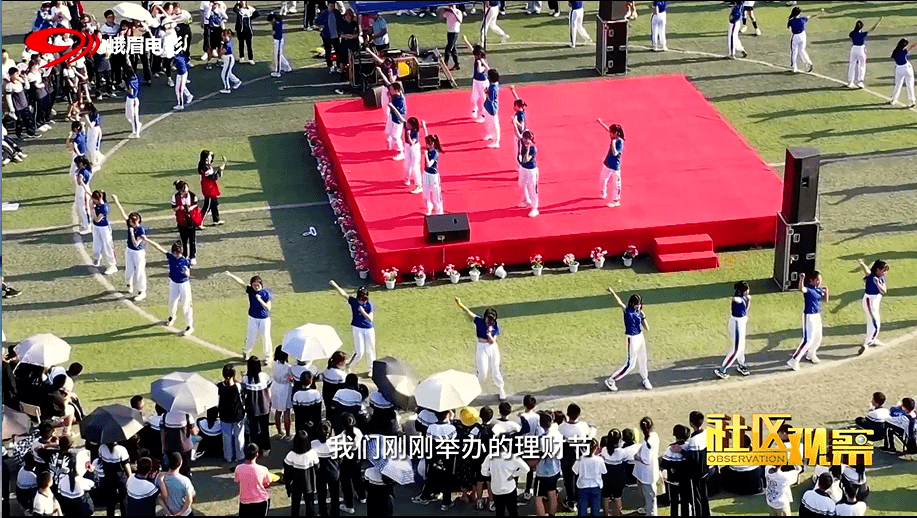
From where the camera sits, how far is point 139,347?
1153 inches

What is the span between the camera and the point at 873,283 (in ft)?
91.9

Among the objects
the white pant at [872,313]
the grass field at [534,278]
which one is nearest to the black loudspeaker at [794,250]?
the grass field at [534,278]

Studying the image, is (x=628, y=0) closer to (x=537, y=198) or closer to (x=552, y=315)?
(x=537, y=198)

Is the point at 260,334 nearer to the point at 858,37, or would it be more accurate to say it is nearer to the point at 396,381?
the point at 396,381

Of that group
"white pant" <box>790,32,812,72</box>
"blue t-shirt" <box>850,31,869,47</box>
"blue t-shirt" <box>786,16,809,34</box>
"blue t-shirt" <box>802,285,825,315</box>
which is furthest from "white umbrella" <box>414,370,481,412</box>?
"white pant" <box>790,32,812,72</box>

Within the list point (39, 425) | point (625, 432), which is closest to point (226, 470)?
point (39, 425)

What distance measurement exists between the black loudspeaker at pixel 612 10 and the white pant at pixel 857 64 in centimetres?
604

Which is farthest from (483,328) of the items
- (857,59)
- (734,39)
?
(734,39)

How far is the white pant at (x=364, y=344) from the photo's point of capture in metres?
27.8

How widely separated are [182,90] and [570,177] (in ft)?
38.4

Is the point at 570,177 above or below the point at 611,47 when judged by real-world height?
below

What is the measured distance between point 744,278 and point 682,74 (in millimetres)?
11507

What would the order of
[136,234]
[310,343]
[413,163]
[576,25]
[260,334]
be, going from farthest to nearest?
1. [576,25]
2. [413,163]
3. [136,234]
4. [260,334]
5. [310,343]

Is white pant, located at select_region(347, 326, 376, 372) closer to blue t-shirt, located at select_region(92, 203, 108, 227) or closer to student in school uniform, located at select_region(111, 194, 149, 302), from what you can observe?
student in school uniform, located at select_region(111, 194, 149, 302)
